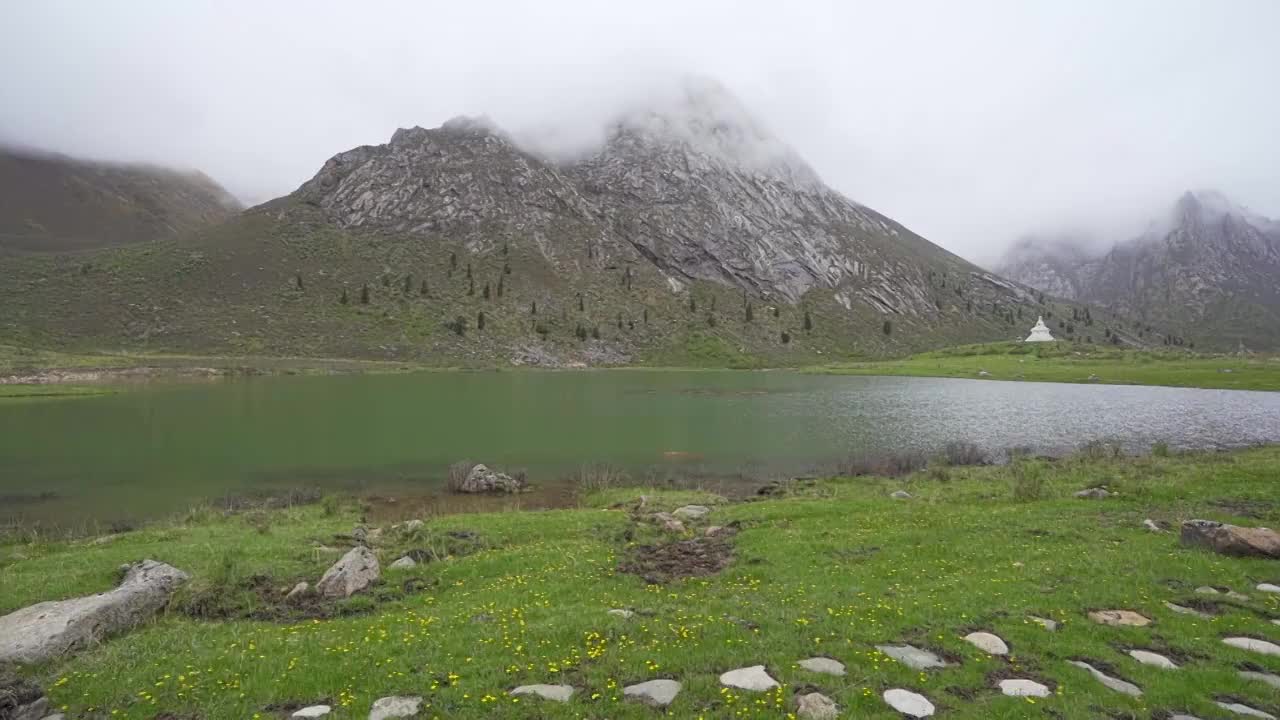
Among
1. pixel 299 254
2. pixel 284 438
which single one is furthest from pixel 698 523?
pixel 299 254

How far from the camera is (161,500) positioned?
36.0m

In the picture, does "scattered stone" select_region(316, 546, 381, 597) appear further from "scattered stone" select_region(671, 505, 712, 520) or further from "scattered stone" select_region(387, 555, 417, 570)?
"scattered stone" select_region(671, 505, 712, 520)

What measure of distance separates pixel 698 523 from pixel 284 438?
43414mm

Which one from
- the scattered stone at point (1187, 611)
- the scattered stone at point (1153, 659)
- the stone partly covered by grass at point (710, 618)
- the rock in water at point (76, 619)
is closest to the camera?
the stone partly covered by grass at point (710, 618)

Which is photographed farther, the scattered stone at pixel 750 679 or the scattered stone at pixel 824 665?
the scattered stone at pixel 824 665

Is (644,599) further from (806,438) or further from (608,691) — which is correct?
(806,438)

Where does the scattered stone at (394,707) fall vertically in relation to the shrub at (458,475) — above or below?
above

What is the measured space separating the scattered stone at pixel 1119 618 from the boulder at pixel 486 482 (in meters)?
30.9

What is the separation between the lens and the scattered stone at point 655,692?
1078 cm

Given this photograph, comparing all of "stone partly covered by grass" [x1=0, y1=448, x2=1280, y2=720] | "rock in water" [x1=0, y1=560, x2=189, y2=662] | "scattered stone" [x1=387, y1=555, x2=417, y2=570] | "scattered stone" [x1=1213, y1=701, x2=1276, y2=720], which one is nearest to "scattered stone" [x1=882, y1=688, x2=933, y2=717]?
"stone partly covered by grass" [x1=0, y1=448, x2=1280, y2=720]

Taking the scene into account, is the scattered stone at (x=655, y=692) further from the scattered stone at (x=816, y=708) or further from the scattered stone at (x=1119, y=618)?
the scattered stone at (x=1119, y=618)

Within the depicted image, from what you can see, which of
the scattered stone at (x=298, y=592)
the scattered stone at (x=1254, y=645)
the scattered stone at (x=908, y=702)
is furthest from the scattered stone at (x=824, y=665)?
the scattered stone at (x=298, y=592)

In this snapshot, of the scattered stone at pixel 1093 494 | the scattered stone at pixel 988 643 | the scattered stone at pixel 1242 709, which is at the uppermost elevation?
the scattered stone at pixel 1242 709

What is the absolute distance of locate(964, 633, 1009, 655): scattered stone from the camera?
41.6ft
